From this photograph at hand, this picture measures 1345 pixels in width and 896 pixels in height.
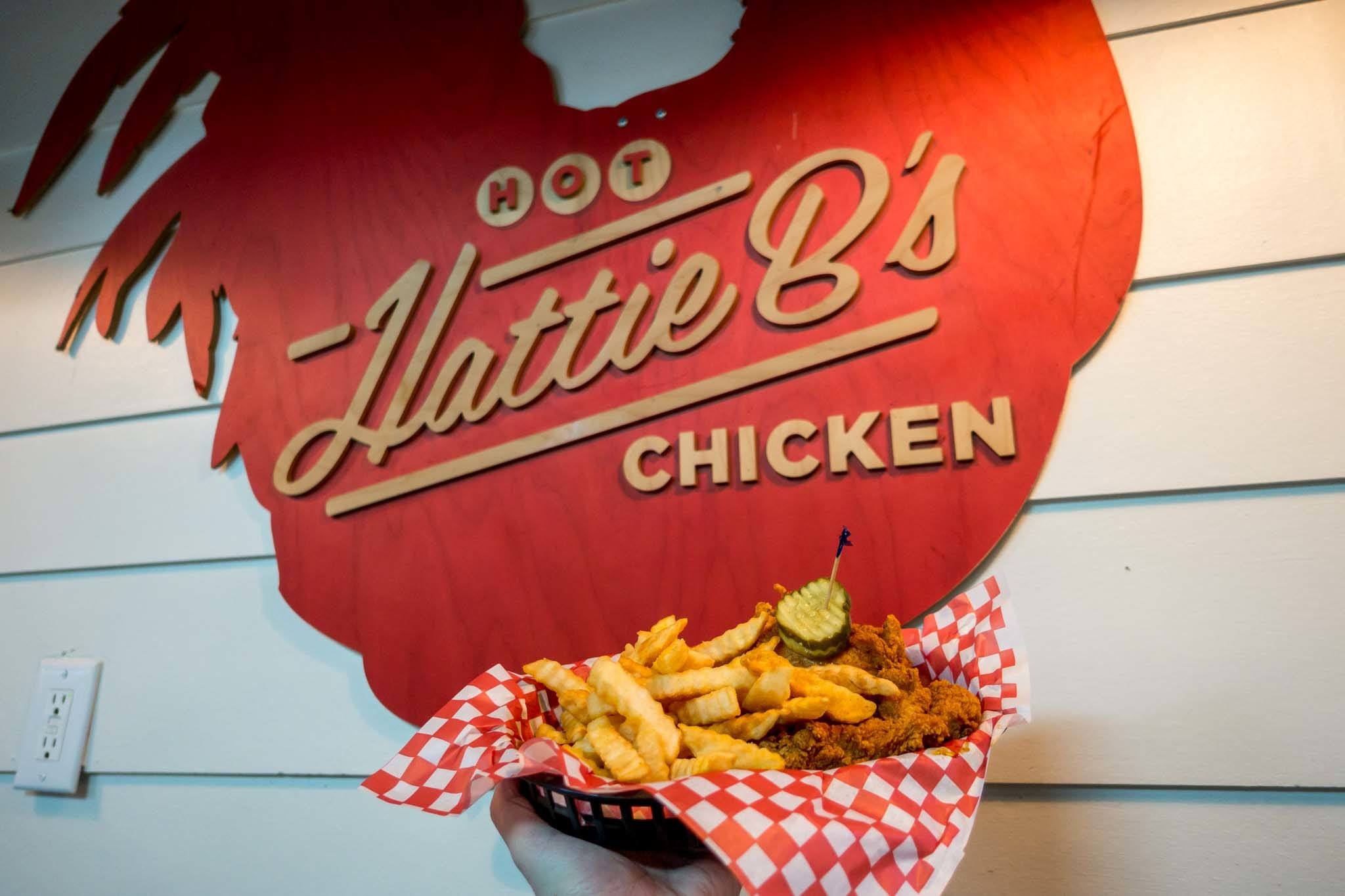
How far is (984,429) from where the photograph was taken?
105cm

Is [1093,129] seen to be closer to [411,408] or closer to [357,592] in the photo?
[411,408]

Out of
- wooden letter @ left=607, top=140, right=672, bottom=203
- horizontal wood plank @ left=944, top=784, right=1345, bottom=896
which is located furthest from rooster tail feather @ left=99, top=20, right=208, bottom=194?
horizontal wood plank @ left=944, top=784, right=1345, bottom=896

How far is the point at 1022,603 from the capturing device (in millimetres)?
1039

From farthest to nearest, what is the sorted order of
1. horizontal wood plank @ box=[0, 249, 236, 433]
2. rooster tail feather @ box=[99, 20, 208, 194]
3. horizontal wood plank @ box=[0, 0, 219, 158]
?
horizontal wood plank @ box=[0, 0, 219, 158] < rooster tail feather @ box=[99, 20, 208, 194] < horizontal wood plank @ box=[0, 249, 236, 433]

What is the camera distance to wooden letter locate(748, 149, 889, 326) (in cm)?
114

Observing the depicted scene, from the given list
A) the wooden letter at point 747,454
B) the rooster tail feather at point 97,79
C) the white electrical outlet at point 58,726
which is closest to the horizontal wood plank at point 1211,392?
the wooden letter at point 747,454

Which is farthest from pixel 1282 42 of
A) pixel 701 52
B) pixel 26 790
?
pixel 26 790

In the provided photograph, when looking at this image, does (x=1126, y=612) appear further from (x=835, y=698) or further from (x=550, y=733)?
(x=550, y=733)

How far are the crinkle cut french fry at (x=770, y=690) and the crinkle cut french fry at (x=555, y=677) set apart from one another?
196 millimetres

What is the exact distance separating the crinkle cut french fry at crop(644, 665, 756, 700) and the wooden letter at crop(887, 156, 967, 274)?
2.21 ft

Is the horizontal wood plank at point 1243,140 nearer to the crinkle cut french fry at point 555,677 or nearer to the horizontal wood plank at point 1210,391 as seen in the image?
the horizontal wood plank at point 1210,391

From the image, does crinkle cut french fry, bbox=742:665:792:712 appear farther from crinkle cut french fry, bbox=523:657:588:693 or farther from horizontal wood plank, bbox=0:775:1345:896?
horizontal wood plank, bbox=0:775:1345:896

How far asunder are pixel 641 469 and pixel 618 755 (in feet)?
1.93

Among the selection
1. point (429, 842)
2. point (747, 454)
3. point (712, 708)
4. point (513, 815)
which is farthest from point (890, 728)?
point (429, 842)
